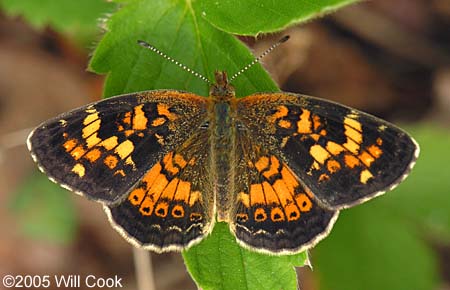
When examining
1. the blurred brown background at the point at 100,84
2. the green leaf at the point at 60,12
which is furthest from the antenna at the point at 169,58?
the blurred brown background at the point at 100,84

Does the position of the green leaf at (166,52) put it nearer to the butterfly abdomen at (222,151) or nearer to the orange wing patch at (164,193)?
the butterfly abdomen at (222,151)

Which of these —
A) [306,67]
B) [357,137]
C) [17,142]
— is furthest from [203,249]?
[306,67]

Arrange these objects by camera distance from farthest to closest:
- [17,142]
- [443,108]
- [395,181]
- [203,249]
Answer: [443,108] < [17,142] < [203,249] < [395,181]

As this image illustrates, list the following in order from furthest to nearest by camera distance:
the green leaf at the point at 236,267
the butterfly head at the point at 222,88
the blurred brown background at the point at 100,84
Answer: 1. the blurred brown background at the point at 100,84
2. the butterfly head at the point at 222,88
3. the green leaf at the point at 236,267

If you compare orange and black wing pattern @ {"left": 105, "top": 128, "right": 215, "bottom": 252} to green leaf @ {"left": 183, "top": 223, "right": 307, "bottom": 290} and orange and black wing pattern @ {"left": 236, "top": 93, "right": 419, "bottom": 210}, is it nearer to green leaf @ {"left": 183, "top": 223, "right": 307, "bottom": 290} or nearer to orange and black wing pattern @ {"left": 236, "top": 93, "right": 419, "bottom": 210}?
green leaf @ {"left": 183, "top": 223, "right": 307, "bottom": 290}

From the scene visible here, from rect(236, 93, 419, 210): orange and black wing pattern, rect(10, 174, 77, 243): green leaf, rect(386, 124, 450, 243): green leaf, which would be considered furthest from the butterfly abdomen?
rect(10, 174, 77, 243): green leaf

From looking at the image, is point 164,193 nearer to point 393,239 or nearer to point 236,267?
point 236,267

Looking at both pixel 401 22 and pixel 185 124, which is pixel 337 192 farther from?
pixel 401 22
